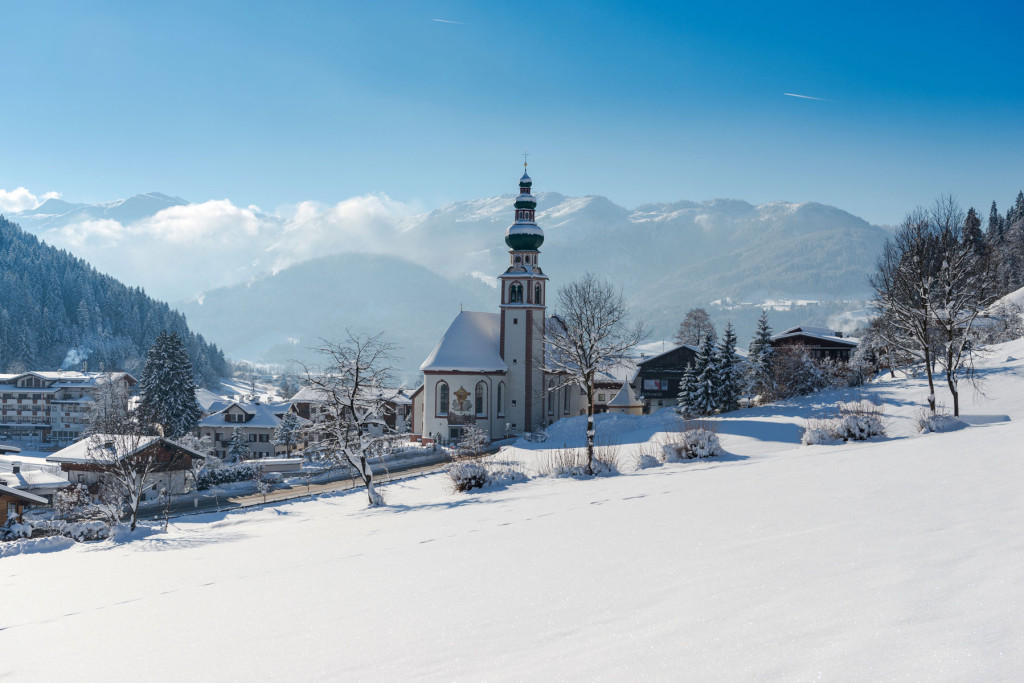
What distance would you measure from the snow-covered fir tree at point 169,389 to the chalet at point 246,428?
9.30m

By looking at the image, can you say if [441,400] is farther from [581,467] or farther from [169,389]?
[581,467]

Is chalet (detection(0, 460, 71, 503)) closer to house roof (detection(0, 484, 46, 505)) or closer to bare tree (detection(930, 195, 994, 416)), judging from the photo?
house roof (detection(0, 484, 46, 505))

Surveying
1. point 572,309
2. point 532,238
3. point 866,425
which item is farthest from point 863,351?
point 866,425

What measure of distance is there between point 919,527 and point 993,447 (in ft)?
18.2

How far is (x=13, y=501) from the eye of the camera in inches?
1390

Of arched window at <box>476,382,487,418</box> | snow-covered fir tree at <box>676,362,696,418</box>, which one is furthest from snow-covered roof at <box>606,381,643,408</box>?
arched window at <box>476,382,487,418</box>

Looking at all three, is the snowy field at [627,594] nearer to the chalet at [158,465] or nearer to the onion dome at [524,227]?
the chalet at [158,465]

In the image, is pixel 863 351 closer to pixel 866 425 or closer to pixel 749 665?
pixel 866 425

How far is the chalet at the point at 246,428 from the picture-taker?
7194 cm

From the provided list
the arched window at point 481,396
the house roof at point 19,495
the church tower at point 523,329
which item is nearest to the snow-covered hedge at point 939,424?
the church tower at point 523,329

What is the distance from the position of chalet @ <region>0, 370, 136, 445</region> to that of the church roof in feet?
200

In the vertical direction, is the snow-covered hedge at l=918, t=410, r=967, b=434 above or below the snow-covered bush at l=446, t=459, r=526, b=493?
above

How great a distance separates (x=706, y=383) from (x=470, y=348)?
20574mm

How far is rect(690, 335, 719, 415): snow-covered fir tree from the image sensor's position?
4319 centimetres
